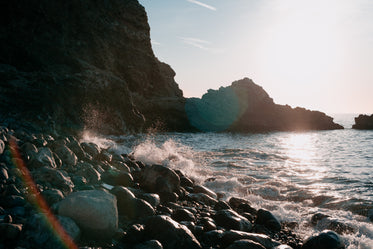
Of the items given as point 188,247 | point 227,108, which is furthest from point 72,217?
point 227,108

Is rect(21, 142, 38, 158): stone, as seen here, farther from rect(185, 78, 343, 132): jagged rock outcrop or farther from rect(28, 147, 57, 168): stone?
rect(185, 78, 343, 132): jagged rock outcrop

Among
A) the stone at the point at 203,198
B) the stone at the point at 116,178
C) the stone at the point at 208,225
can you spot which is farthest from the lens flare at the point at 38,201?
the stone at the point at 203,198

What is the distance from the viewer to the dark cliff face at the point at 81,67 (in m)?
20.5

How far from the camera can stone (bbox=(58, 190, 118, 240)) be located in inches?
121

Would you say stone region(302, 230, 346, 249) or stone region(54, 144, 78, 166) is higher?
stone region(54, 144, 78, 166)

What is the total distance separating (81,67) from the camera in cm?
2953

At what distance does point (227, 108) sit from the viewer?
74188 millimetres

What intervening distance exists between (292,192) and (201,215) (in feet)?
13.3

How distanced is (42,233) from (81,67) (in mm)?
29961

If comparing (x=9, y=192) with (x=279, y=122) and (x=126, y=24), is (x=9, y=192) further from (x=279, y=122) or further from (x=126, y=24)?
(x=279, y=122)

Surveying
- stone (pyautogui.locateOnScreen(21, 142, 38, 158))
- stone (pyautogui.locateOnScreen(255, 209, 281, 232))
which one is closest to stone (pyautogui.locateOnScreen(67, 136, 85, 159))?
stone (pyautogui.locateOnScreen(21, 142, 38, 158))

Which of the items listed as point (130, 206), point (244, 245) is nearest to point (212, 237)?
point (244, 245)

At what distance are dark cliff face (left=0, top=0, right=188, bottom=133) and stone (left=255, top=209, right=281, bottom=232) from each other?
12.7m

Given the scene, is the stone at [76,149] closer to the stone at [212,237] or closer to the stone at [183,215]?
the stone at [183,215]
